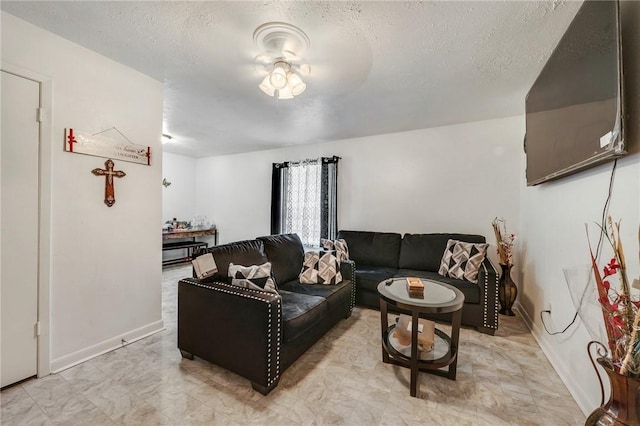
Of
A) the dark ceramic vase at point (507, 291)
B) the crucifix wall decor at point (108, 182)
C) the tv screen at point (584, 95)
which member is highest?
the tv screen at point (584, 95)

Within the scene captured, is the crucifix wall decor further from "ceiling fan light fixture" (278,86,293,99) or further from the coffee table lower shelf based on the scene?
the coffee table lower shelf

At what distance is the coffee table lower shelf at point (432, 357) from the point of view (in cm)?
172

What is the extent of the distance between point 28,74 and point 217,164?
396cm

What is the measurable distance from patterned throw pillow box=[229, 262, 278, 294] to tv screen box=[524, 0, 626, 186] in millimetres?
2139

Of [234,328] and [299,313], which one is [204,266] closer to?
[234,328]

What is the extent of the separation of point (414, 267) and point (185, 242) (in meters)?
4.66

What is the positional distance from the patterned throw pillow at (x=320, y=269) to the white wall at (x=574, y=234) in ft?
5.99

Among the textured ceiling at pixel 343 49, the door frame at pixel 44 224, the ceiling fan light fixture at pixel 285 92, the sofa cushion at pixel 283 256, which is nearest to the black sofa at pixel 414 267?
the sofa cushion at pixel 283 256

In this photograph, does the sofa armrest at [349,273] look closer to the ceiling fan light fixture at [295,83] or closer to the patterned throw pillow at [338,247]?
the patterned throw pillow at [338,247]

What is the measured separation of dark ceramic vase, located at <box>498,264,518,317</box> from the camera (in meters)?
2.89

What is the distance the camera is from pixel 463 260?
2818 mm

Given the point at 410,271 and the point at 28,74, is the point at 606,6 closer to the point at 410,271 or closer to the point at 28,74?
the point at 410,271

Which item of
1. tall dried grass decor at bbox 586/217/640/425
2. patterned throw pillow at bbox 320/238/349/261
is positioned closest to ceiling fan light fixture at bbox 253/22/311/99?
patterned throw pillow at bbox 320/238/349/261

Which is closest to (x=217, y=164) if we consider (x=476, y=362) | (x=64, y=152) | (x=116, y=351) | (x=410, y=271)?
(x=64, y=152)
